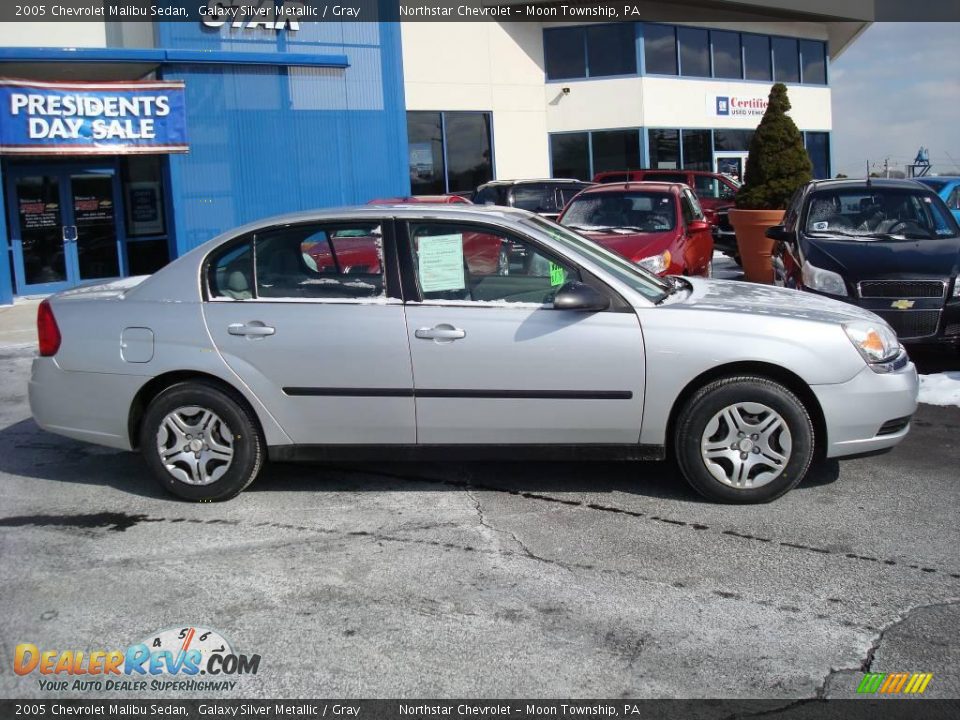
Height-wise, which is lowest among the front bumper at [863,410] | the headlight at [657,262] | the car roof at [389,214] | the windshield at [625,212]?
the front bumper at [863,410]

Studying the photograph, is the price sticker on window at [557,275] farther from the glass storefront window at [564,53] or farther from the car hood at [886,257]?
the glass storefront window at [564,53]

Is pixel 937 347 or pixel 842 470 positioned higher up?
pixel 937 347

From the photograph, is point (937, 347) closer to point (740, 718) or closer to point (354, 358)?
point (354, 358)

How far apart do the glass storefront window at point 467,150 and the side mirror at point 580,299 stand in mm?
20964

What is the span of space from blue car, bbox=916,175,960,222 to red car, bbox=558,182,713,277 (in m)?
4.70

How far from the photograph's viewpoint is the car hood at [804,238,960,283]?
27.3ft

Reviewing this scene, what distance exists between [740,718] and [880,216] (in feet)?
24.5

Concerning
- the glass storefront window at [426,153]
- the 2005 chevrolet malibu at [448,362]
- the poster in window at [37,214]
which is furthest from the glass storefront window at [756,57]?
the 2005 chevrolet malibu at [448,362]

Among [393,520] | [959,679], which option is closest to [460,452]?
[393,520]

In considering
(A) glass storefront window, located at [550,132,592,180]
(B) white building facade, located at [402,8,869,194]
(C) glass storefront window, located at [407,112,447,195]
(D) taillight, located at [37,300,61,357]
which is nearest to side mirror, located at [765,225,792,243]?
(D) taillight, located at [37,300,61,357]

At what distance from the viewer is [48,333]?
580cm

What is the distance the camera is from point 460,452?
215 inches

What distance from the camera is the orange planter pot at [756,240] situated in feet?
44.2
